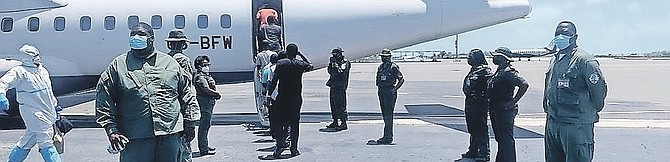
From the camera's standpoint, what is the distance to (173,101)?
15.9ft

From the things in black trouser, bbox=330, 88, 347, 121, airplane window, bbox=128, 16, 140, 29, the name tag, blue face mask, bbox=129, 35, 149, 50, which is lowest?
black trouser, bbox=330, 88, 347, 121

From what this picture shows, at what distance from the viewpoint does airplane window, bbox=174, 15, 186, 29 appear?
519 inches

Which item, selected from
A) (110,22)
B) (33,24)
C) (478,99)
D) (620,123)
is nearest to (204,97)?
(478,99)

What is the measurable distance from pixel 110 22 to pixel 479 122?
26.1 feet

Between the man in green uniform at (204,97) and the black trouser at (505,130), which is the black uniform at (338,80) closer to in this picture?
the man in green uniform at (204,97)

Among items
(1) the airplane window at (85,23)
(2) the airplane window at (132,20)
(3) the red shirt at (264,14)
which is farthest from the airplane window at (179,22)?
(1) the airplane window at (85,23)

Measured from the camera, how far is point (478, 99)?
26.2 ft

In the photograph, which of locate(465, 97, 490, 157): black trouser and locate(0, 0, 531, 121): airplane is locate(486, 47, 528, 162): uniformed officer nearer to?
locate(465, 97, 490, 157): black trouser

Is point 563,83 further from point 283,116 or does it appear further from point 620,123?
point 620,123

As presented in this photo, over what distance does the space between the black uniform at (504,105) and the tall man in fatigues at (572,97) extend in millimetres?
1619

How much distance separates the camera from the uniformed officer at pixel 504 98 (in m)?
7.29

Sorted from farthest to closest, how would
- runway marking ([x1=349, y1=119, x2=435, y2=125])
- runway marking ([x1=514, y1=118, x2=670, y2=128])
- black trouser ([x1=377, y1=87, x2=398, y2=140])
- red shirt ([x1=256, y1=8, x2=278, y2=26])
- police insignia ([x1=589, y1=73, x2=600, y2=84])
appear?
red shirt ([x1=256, y1=8, x2=278, y2=26])
runway marking ([x1=349, y1=119, x2=435, y2=125])
runway marking ([x1=514, y1=118, x2=670, y2=128])
black trouser ([x1=377, y1=87, x2=398, y2=140])
police insignia ([x1=589, y1=73, x2=600, y2=84])

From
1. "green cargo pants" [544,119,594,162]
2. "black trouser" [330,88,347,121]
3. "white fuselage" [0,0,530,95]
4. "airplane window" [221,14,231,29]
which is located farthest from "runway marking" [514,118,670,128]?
"green cargo pants" [544,119,594,162]

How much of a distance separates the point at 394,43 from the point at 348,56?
92 centimetres
